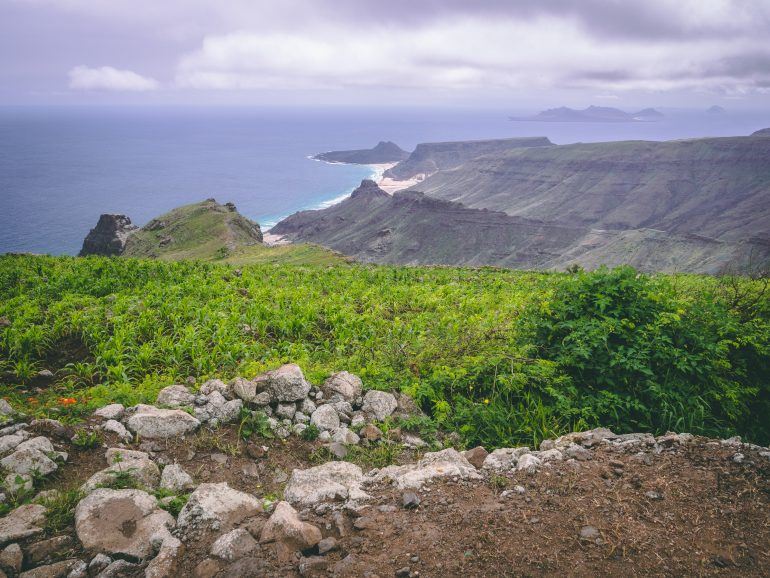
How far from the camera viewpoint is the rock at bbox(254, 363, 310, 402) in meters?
6.60

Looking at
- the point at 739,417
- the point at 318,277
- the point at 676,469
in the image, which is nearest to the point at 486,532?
the point at 676,469

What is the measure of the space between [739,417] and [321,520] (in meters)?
6.22

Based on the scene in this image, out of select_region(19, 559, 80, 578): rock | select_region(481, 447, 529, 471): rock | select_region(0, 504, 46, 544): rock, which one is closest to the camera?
select_region(19, 559, 80, 578): rock

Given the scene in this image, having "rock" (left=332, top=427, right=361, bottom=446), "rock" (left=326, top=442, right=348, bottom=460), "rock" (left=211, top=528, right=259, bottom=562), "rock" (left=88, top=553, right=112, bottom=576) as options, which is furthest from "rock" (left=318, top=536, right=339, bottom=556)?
"rock" (left=332, top=427, right=361, bottom=446)

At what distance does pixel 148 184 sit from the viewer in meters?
190

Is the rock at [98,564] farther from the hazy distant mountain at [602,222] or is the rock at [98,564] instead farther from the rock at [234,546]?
the hazy distant mountain at [602,222]

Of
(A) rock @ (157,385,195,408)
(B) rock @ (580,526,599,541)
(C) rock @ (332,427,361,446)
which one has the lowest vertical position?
(C) rock @ (332,427,361,446)

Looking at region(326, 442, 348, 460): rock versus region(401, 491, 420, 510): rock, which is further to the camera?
region(326, 442, 348, 460): rock

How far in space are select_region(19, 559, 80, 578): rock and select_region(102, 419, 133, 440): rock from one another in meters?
1.91

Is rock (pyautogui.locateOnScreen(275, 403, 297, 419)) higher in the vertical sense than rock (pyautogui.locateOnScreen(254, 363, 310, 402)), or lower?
lower

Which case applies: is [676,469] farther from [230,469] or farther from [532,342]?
[230,469]

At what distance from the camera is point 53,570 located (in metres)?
3.61

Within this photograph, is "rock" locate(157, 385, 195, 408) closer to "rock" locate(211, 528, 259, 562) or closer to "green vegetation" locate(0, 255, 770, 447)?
"green vegetation" locate(0, 255, 770, 447)

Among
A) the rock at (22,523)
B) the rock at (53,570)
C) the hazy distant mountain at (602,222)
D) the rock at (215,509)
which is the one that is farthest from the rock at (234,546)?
the hazy distant mountain at (602,222)
